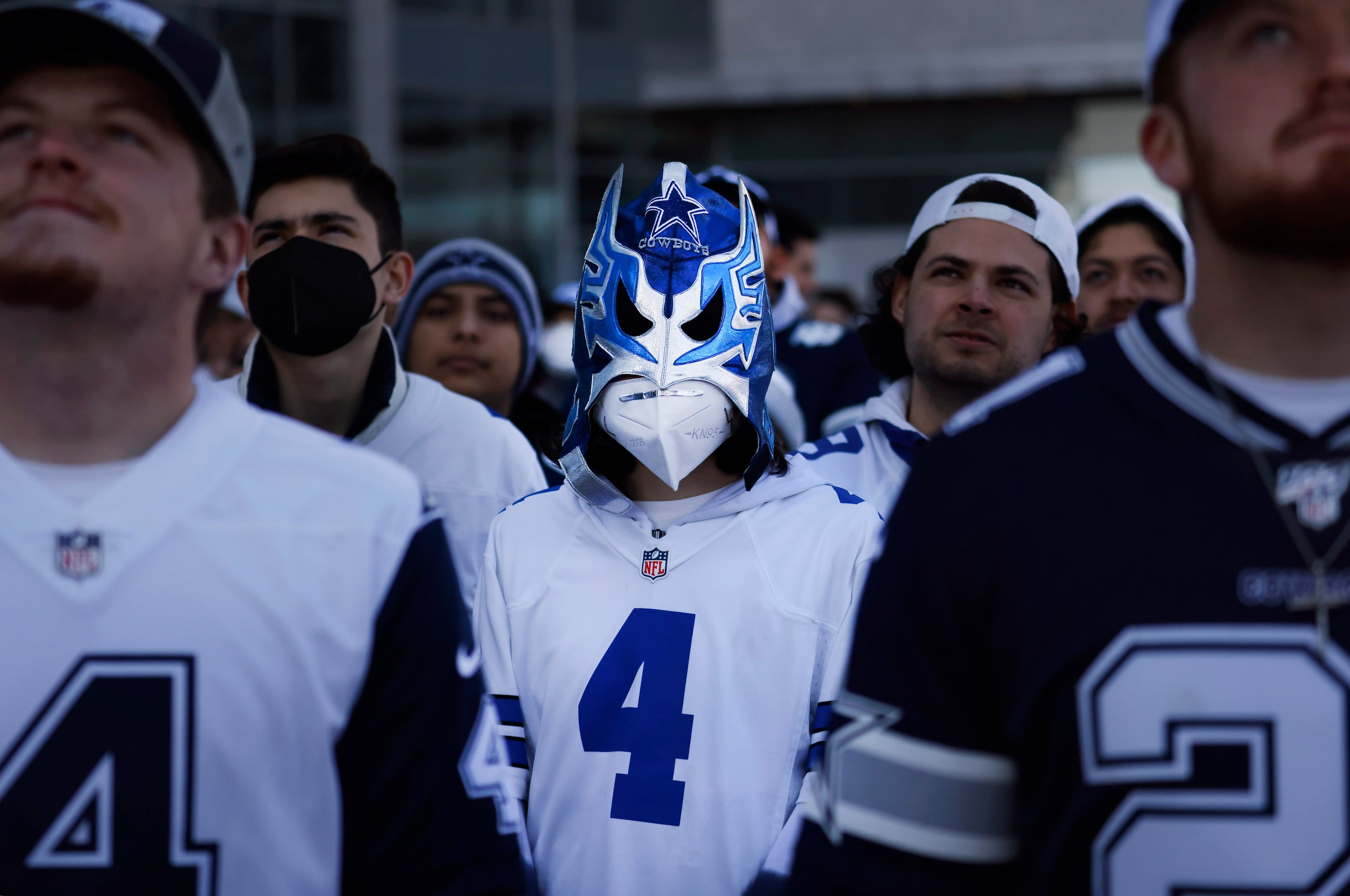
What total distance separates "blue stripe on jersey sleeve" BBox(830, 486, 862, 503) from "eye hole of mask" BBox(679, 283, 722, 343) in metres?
0.49

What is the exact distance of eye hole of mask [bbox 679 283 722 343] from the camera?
11.1ft

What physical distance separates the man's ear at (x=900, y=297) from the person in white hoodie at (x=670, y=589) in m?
1.40

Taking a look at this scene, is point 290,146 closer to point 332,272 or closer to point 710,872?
point 332,272

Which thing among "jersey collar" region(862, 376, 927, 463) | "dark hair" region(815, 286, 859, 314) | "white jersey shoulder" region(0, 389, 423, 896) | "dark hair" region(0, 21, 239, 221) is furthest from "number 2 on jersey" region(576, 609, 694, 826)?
"dark hair" region(815, 286, 859, 314)

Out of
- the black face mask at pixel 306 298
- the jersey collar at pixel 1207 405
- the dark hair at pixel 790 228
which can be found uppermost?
the dark hair at pixel 790 228

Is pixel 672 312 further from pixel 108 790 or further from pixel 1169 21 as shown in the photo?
pixel 108 790

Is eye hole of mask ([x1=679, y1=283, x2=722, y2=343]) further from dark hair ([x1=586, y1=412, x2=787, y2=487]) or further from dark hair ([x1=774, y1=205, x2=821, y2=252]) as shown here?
dark hair ([x1=774, y1=205, x2=821, y2=252])

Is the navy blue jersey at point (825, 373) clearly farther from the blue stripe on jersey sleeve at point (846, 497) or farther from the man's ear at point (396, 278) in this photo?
the blue stripe on jersey sleeve at point (846, 497)

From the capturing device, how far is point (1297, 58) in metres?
1.79

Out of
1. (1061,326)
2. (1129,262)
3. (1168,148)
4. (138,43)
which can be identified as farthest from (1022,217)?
(138,43)

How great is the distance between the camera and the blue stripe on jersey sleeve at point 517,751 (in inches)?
123

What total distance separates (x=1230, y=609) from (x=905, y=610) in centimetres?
40


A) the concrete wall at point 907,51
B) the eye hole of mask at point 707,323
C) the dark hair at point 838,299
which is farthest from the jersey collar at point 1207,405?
the concrete wall at point 907,51

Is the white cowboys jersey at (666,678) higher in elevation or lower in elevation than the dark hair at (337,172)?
lower
